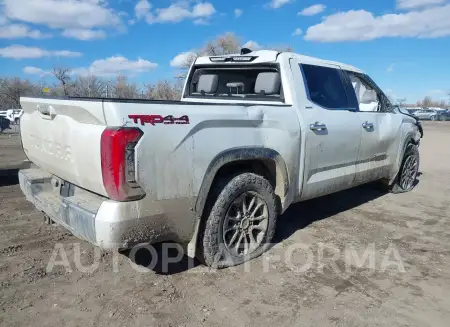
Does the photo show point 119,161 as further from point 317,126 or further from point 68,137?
point 317,126

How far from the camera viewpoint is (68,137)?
9.60ft

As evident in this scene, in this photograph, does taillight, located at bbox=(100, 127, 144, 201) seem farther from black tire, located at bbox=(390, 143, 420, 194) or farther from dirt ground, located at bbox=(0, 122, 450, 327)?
black tire, located at bbox=(390, 143, 420, 194)

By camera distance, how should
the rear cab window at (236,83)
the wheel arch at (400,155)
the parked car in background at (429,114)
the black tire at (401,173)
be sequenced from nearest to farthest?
the rear cab window at (236,83) → the wheel arch at (400,155) → the black tire at (401,173) → the parked car in background at (429,114)

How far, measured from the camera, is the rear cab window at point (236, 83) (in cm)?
429

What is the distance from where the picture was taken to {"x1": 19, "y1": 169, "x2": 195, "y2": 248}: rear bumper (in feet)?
8.71

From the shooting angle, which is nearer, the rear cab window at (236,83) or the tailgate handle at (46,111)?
the tailgate handle at (46,111)

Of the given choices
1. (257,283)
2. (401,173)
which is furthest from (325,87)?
(401,173)

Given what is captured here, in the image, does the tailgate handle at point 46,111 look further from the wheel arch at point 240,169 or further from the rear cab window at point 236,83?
the rear cab window at point 236,83

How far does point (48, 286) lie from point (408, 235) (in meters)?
3.87

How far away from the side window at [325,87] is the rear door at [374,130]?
0.81 ft

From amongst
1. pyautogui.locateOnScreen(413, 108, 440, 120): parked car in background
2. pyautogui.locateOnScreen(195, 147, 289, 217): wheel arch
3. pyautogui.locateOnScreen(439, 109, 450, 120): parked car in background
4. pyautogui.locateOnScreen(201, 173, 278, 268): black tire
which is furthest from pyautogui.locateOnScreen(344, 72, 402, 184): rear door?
pyautogui.locateOnScreen(439, 109, 450, 120): parked car in background

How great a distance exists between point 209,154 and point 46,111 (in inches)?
54.4

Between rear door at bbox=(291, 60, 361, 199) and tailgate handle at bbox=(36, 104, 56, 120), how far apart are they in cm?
236

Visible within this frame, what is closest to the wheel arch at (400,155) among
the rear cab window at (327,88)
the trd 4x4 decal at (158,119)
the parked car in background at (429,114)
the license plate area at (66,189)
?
the rear cab window at (327,88)
